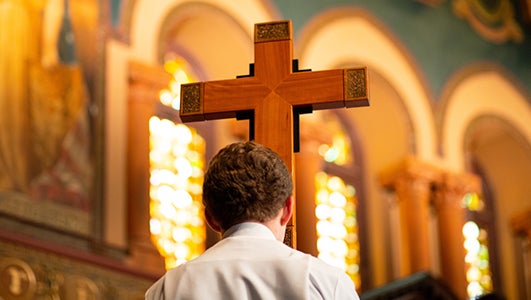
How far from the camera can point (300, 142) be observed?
12.8 meters

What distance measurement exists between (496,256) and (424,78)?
338 centimetres

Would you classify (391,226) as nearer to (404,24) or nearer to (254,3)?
(404,24)

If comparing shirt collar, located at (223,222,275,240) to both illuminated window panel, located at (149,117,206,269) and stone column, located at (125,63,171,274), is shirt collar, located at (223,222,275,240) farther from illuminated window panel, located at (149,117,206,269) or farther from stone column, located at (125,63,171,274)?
illuminated window panel, located at (149,117,206,269)

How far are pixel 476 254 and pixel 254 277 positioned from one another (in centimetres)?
1461

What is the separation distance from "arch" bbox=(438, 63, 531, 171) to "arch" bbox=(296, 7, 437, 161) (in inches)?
12.8

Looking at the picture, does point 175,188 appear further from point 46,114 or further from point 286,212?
point 286,212

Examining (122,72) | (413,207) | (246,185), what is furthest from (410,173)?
(246,185)

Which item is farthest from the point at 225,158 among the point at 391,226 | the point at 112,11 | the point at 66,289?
the point at 391,226

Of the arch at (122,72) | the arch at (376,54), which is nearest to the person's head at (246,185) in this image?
the arch at (122,72)

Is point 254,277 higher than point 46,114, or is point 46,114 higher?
point 46,114

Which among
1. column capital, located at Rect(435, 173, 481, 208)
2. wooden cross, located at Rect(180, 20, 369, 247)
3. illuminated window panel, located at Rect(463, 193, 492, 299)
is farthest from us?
illuminated window panel, located at Rect(463, 193, 492, 299)

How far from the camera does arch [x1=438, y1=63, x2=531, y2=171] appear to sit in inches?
612

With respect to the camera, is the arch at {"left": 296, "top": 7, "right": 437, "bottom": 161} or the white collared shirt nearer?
the white collared shirt

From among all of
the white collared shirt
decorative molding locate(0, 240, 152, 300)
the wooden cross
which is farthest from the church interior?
the white collared shirt
